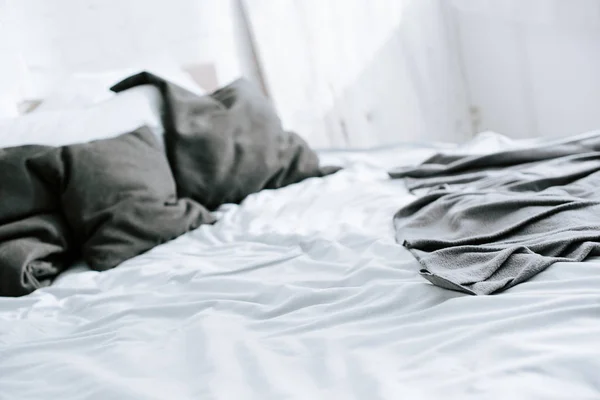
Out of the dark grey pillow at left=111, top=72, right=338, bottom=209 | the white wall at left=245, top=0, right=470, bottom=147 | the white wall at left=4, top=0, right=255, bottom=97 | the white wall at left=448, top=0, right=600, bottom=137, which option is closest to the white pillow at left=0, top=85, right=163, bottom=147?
the dark grey pillow at left=111, top=72, right=338, bottom=209

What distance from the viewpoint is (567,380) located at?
0.68 meters

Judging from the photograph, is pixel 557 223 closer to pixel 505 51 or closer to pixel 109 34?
pixel 505 51

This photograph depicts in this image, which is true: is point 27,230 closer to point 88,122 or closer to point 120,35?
point 88,122

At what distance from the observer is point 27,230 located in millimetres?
1503

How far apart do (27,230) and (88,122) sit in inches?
15.7

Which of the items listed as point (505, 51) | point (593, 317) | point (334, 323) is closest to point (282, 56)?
point (505, 51)

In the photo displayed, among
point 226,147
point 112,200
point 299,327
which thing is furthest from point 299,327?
point 226,147

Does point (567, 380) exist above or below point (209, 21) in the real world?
below

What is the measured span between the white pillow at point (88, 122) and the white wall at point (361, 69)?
0.92 m

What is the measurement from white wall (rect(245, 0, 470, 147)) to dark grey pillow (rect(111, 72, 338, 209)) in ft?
2.54

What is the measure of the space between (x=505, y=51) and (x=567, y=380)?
215 centimetres

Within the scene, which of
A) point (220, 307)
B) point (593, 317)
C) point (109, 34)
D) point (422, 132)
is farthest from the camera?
point (422, 132)

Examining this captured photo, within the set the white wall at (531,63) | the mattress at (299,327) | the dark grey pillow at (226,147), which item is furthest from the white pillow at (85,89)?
the white wall at (531,63)

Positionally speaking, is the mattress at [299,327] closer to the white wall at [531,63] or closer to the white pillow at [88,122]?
the white pillow at [88,122]
